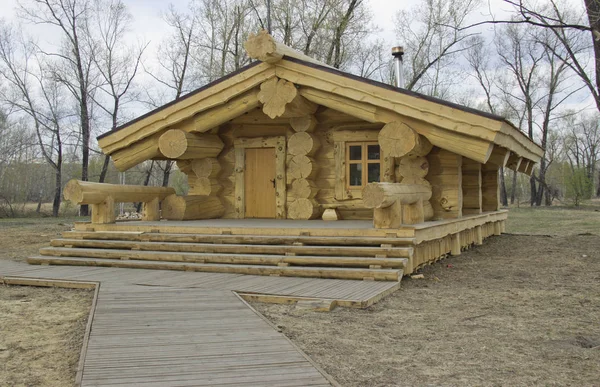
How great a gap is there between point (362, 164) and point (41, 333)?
784 centimetres

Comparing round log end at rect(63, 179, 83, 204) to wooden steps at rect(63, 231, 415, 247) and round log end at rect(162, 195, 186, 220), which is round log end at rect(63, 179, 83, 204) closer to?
wooden steps at rect(63, 231, 415, 247)

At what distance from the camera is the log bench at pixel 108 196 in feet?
32.1

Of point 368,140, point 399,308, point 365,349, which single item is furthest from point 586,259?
point 365,349

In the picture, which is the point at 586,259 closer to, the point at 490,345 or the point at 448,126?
the point at 448,126

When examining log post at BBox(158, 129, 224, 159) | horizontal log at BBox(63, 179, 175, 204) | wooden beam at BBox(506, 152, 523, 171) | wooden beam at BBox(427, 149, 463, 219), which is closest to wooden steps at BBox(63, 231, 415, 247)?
horizontal log at BBox(63, 179, 175, 204)

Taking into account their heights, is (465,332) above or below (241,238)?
below

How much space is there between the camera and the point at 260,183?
12.9 metres

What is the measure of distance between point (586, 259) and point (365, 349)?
803 cm

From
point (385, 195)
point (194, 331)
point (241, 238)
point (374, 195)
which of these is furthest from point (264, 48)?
point (194, 331)

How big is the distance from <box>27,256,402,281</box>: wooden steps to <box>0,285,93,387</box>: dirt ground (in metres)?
1.64

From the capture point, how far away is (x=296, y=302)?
21.4 ft

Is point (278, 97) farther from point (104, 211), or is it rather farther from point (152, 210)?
point (104, 211)

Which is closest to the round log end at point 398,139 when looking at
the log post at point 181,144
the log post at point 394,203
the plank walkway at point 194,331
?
the log post at point 394,203

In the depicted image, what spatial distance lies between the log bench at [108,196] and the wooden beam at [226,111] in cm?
170
